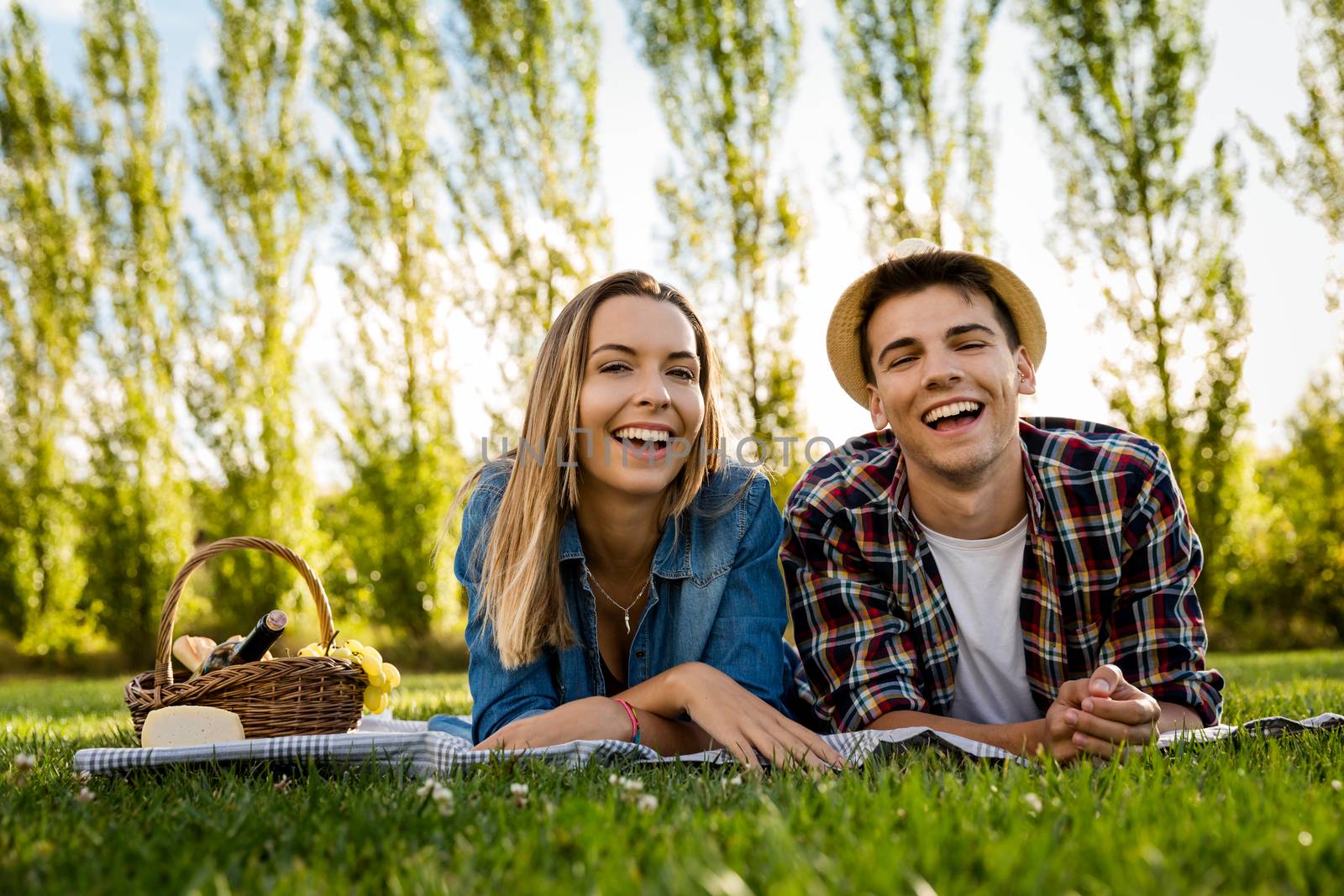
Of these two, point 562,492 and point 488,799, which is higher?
point 562,492

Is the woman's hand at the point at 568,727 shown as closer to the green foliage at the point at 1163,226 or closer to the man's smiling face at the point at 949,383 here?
the man's smiling face at the point at 949,383

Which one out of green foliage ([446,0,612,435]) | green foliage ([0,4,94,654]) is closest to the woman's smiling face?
green foliage ([446,0,612,435])

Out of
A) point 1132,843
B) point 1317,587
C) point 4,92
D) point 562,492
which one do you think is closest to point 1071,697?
point 1132,843

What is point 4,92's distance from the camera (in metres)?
15.0

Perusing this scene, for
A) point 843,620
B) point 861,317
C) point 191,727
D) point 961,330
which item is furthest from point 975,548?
point 191,727

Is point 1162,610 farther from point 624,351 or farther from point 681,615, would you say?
point 624,351

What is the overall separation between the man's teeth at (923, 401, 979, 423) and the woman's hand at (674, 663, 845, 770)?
1099 millimetres

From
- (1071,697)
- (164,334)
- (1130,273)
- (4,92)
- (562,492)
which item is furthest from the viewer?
(4,92)

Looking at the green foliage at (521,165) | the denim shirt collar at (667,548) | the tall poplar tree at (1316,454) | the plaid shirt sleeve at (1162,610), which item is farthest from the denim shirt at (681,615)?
the tall poplar tree at (1316,454)

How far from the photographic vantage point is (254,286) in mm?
13438

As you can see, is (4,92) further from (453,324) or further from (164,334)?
(453,324)

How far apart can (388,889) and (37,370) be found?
16430 mm

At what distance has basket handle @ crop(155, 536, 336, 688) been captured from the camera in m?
3.18

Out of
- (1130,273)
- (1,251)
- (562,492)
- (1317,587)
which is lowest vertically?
(1317,587)
